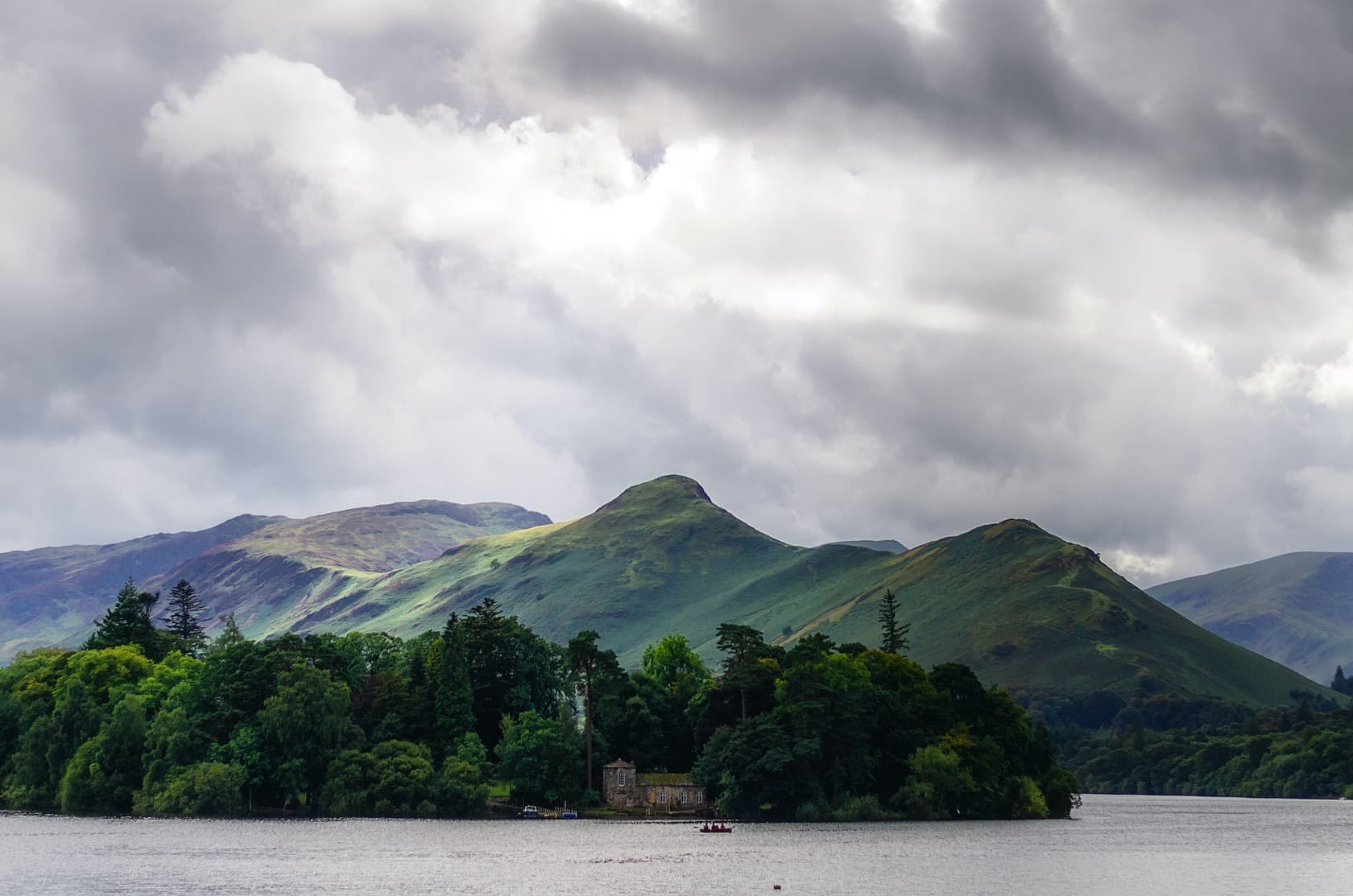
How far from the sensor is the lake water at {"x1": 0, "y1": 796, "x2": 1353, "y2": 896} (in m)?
106

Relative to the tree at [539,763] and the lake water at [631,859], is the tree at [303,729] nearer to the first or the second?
the lake water at [631,859]

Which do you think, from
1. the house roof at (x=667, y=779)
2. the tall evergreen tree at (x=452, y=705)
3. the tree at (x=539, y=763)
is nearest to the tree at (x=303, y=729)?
the tall evergreen tree at (x=452, y=705)

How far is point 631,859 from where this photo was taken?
129m

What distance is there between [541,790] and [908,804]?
53.9 metres

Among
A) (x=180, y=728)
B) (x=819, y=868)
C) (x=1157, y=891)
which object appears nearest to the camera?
(x=1157, y=891)

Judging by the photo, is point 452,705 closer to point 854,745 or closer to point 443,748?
point 443,748

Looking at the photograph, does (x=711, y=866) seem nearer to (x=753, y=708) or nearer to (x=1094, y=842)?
(x=1094, y=842)

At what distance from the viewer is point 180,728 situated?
7077 inches

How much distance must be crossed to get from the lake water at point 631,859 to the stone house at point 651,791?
510 inches

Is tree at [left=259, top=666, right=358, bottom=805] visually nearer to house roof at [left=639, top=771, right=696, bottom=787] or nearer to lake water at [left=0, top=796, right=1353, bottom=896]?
lake water at [left=0, top=796, right=1353, bottom=896]

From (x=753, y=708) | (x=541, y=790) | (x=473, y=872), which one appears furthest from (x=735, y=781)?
(x=473, y=872)

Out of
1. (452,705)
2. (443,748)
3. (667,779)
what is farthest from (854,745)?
(443,748)

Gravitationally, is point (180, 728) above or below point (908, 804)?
above

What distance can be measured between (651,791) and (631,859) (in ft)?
218
